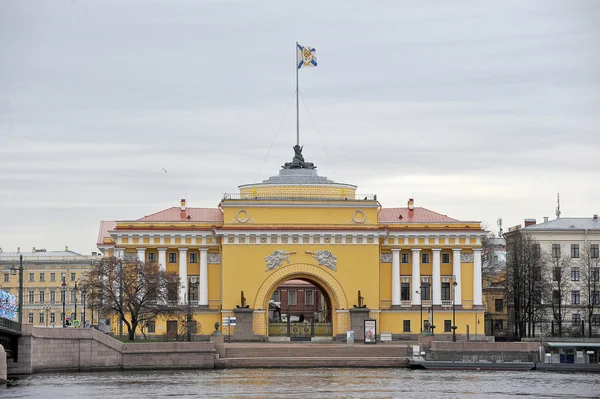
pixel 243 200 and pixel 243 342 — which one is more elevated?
pixel 243 200

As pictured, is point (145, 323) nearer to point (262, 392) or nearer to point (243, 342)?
point (243, 342)

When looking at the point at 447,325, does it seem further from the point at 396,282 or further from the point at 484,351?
the point at 484,351

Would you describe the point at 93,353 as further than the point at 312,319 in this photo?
No

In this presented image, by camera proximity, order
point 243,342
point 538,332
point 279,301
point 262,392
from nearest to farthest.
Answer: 1. point 262,392
2. point 243,342
3. point 538,332
4. point 279,301

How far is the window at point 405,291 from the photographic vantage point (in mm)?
102062

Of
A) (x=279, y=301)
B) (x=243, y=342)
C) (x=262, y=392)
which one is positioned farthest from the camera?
(x=279, y=301)

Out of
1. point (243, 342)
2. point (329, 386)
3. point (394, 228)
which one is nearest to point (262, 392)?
point (329, 386)

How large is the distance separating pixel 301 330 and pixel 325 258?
16.5 ft

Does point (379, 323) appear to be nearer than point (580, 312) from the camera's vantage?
Yes

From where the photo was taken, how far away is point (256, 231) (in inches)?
3898

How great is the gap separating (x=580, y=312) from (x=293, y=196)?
2473 centimetres

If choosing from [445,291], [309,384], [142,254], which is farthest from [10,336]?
[445,291]

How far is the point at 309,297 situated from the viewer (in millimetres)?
133750

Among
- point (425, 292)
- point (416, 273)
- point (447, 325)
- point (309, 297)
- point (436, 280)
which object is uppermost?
point (416, 273)
